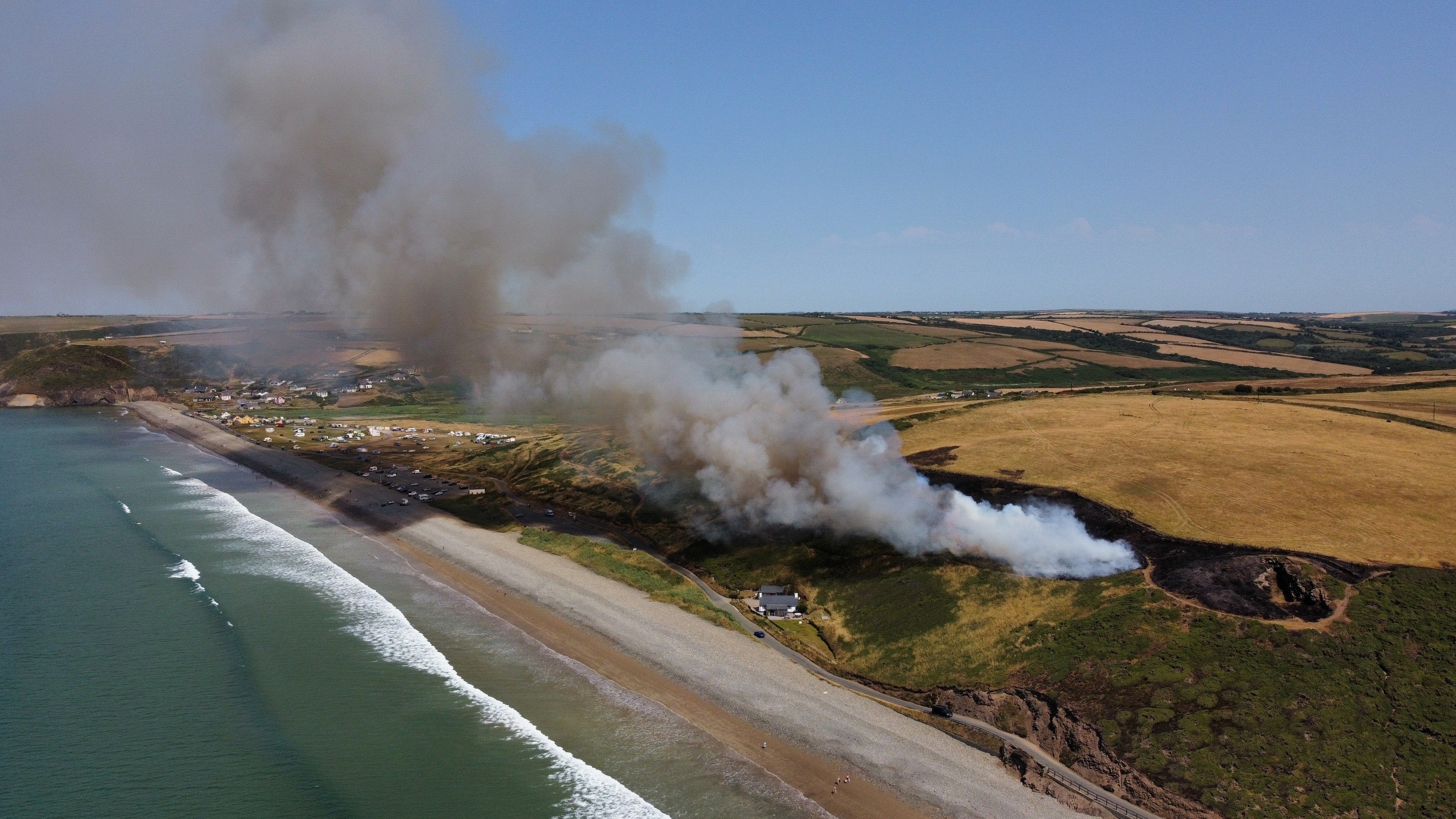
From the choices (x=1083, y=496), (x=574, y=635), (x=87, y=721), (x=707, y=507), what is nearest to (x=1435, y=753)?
(x=1083, y=496)

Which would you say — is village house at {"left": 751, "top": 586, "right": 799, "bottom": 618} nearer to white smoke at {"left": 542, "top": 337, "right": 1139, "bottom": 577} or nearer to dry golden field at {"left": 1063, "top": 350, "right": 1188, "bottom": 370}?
white smoke at {"left": 542, "top": 337, "right": 1139, "bottom": 577}

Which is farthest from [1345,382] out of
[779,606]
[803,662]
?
[803,662]

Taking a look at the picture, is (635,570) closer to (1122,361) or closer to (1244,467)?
(1244,467)

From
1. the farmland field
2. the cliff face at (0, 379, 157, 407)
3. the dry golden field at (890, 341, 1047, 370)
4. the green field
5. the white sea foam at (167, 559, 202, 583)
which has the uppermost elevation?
the farmland field

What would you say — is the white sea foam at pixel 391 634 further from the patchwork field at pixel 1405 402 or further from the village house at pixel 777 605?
the patchwork field at pixel 1405 402

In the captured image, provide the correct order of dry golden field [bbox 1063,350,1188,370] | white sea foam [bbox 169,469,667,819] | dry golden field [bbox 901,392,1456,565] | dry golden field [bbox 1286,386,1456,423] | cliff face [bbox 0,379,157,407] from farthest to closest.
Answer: dry golden field [bbox 1063,350,1188,370] → cliff face [bbox 0,379,157,407] → dry golden field [bbox 1286,386,1456,423] → dry golden field [bbox 901,392,1456,565] → white sea foam [bbox 169,469,667,819]

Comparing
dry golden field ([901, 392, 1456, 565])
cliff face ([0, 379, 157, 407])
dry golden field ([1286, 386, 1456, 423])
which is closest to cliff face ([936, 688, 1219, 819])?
dry golden field ([901, 392, 1456, 565])
